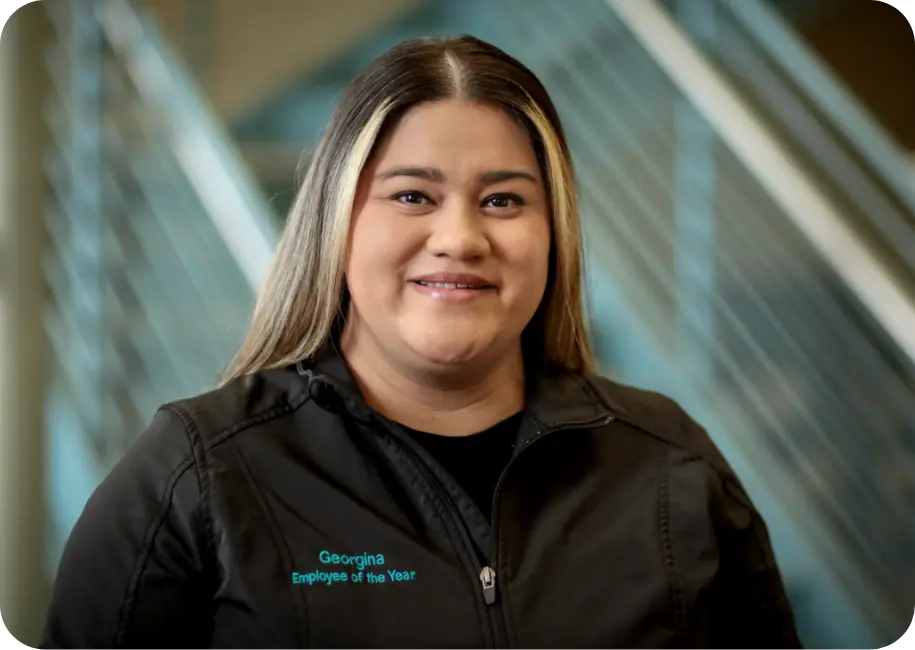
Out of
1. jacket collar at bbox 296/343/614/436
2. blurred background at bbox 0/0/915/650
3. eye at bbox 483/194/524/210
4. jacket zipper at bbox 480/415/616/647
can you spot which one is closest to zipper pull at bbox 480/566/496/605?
jacket zipper at bbox 480/415/616/647

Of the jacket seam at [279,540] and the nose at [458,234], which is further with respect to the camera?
the nose at [458,234]

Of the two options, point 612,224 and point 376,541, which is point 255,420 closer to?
point 376,541

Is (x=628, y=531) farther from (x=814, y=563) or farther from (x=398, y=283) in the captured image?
(x=814, y=563)

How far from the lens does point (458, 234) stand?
3.51 feet

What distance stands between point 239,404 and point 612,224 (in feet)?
4.48

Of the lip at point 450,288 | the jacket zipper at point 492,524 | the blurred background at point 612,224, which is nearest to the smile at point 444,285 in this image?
the lip at point 450,288

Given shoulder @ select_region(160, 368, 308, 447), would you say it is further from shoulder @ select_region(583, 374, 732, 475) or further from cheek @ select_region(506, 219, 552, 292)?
shoulder @ select_region(583, 374, 732, 475)

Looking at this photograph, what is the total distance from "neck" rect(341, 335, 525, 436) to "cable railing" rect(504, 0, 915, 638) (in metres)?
0.76

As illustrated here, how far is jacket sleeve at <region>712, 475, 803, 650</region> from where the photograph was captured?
1.19m

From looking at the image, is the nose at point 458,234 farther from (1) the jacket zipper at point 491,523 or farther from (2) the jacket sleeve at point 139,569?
(2) the jacket sleeve at point 139,569

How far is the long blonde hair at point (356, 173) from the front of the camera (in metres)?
1.11

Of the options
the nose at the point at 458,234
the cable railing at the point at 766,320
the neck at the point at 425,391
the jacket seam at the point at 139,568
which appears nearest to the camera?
the jacket seam at the point at 139,568

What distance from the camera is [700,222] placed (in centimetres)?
187

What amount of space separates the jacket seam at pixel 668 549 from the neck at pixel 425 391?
9.5 inches
